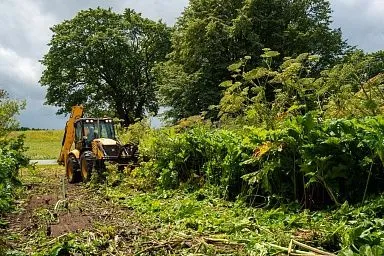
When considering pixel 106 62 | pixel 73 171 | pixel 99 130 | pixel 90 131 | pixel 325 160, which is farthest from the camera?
pixel 106 62

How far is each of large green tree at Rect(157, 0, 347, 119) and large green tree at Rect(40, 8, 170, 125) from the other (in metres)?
11.1

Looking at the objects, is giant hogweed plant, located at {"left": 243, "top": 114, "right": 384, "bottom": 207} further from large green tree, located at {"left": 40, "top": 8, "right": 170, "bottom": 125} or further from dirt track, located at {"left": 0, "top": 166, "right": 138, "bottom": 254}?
large green tree, located at {"left": 40, "top": 8, "right": 170, "bottom": 125}

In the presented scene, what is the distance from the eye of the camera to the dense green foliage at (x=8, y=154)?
9.94 metres

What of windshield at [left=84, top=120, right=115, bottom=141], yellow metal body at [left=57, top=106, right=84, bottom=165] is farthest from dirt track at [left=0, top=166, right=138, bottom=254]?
yellow metal body at [left=57, top=106, right=84, bottom=165]

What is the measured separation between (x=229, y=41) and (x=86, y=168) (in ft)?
61.6

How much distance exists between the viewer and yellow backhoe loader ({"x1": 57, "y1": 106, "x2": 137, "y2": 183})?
1490cm

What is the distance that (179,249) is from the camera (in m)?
5.91

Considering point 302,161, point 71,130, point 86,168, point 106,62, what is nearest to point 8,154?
point 86,168

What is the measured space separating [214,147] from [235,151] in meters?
1.30

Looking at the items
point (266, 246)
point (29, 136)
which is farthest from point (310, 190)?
point (29, 136)

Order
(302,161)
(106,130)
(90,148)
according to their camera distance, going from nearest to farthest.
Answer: (302,161)
(90,148)
(106,130)

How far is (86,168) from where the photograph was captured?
15.2 m

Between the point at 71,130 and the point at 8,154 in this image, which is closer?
the point at 8,154

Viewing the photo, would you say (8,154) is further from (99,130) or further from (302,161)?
(302,161)
